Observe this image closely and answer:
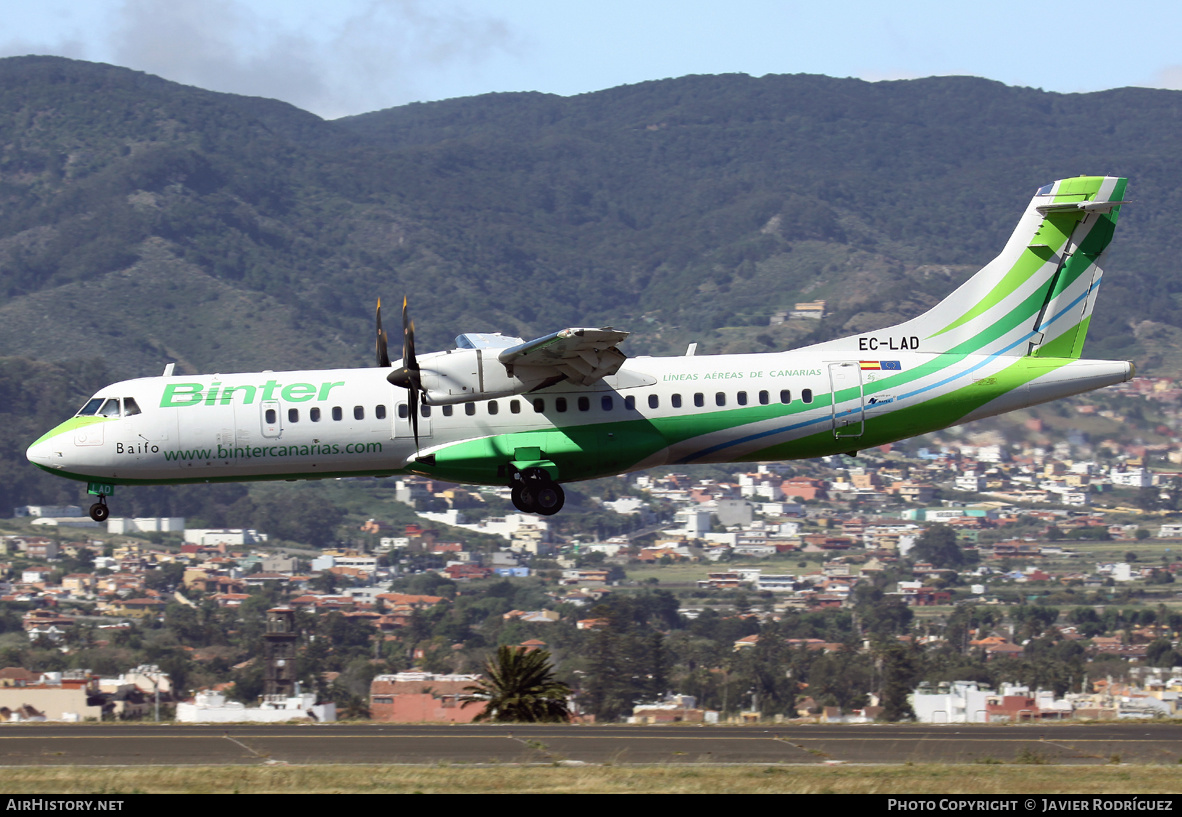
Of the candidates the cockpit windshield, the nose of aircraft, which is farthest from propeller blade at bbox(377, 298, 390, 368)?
the nose of aircraft

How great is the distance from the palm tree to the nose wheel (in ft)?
40.3

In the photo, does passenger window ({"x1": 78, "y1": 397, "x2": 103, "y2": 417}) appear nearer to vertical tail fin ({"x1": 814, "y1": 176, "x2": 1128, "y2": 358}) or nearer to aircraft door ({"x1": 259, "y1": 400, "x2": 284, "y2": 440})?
A: aircraft door ({"x1": 259, "y1": 400, "x2": 284, "y2": 440})

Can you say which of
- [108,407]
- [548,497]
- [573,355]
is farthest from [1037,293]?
[108,407]

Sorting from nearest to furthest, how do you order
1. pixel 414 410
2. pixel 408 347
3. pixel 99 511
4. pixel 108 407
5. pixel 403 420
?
pixel 408 347, pixel 414 410, pixel 403 420, pixel 108 407, pixel 99 511

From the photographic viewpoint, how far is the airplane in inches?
1348

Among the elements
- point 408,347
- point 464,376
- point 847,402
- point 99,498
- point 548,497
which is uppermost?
point 408,347

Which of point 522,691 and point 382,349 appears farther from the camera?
point 522,691

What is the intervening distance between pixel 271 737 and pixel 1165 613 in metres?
113

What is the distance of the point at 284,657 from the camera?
105m

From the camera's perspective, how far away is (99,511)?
116ft

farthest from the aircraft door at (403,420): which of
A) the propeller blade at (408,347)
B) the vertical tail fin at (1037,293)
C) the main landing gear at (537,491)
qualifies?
the vertical tail fin at (1037,293)

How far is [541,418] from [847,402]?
7.71 m

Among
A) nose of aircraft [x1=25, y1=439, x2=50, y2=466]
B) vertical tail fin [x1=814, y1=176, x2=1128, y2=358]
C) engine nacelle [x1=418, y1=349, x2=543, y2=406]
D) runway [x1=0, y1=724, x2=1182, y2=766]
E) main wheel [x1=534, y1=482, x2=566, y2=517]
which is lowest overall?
runway [x1=0, y1=724, x2=1182, y2=766]

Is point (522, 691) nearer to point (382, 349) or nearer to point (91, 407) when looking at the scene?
point (382, 349)
